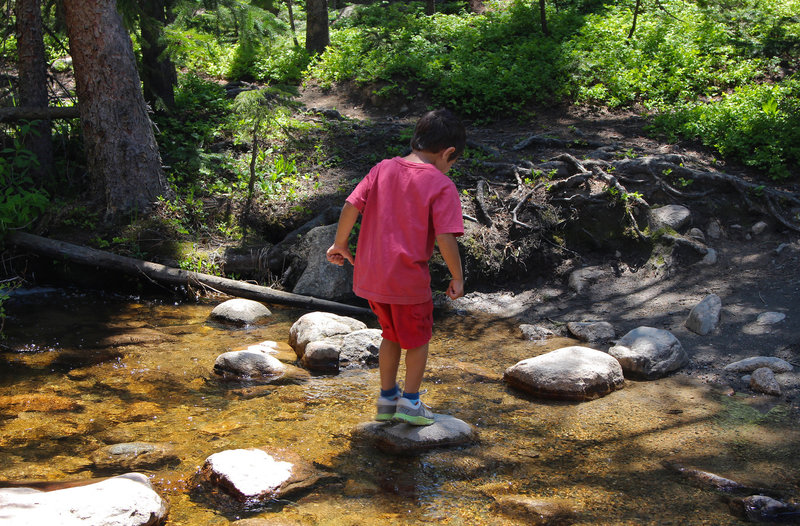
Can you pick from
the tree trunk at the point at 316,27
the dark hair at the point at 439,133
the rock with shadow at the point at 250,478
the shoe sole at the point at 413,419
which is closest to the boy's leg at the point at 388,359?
the shoe sole at the point at 413,419

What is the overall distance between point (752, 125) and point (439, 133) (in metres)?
6.89

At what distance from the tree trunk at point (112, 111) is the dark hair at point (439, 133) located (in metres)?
5.54

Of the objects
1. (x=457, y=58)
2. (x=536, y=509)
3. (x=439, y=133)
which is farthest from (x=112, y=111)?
(x=457, y=58)

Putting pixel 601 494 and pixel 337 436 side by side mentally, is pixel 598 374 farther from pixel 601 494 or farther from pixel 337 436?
pixel 337 436

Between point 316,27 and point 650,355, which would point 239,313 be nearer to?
point 650,355

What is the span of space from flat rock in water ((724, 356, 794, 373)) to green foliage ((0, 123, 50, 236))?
7803mm

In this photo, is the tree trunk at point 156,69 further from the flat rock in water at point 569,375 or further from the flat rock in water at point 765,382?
the flat rock in water at point 765,382

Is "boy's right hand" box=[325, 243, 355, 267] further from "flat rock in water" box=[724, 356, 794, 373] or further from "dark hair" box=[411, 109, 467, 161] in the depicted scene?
"flat rock in water" box=[724, 356, 794, 373]

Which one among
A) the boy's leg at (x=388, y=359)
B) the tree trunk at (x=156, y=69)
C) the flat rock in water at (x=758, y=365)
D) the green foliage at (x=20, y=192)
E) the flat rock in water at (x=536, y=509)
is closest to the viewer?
the flat rock in water at (x=536, y=509)

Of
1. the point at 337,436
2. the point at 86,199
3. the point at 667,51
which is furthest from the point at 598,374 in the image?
the point at 667,51

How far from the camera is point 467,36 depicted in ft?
46.2

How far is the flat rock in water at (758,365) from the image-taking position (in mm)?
5113

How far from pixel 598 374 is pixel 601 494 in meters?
1.64

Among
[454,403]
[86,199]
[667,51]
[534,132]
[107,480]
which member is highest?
[667,51]
